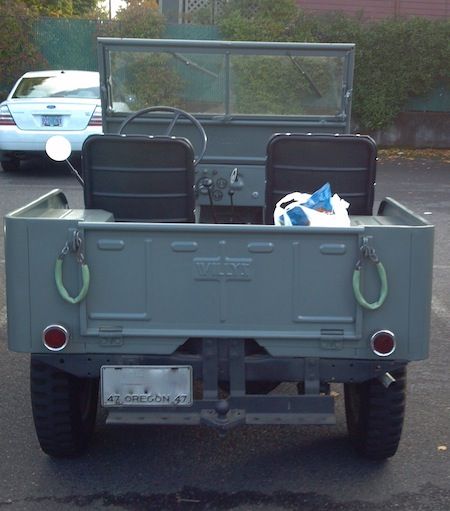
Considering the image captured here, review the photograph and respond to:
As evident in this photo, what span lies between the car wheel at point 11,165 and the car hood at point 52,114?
0.84 m

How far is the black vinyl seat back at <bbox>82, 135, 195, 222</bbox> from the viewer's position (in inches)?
180

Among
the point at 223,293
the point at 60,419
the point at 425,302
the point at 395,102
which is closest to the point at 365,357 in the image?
the point at 425,302

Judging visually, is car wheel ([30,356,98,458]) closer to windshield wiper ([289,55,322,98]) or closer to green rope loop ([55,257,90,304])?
green rope loop ([55,257,90,304])

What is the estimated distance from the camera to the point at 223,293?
12.9ft

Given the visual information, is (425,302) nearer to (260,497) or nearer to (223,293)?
(223,293)

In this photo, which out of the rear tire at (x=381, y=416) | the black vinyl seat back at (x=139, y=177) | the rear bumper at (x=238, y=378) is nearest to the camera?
the rear bumper at (x=238, y=378)

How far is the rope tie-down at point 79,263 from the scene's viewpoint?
3.86m

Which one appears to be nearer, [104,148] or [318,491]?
[318,491]

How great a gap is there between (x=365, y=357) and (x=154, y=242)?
1015 millimetres

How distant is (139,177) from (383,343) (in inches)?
59.2

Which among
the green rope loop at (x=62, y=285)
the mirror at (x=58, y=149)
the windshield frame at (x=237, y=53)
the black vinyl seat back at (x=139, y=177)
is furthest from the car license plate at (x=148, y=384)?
the windshield frame at (x=237, y=53)

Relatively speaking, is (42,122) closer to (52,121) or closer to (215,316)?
(52,121)

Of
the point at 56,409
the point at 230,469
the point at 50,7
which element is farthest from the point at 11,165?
the point at 50,7

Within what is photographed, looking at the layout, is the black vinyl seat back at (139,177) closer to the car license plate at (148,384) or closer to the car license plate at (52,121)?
the car license plate at (148,384)
